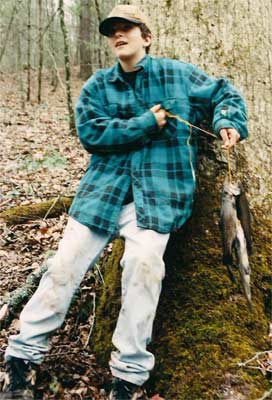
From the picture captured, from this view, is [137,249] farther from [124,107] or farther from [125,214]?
[124,107]

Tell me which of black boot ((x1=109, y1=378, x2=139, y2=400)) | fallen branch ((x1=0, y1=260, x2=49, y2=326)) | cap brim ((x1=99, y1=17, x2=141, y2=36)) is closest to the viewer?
black boot ((x1=109, y1=378, x2=139, y2=400))

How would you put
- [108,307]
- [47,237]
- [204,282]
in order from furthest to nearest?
[47,237] → [108,307] → [204,282]

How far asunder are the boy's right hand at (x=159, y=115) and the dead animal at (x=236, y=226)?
0.60m

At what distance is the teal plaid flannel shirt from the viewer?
306 centimetres

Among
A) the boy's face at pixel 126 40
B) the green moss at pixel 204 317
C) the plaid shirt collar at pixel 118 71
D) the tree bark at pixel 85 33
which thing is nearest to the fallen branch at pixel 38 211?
the green moss at pixel 204 317

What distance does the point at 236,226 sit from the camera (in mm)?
2852

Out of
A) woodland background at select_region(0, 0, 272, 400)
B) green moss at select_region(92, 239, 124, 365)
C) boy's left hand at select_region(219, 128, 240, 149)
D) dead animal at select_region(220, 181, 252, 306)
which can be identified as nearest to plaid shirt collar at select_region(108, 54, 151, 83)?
woodland background at select_region(0, 0, 272, 400)

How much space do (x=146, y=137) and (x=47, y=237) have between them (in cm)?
224

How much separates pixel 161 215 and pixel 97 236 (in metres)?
0.46

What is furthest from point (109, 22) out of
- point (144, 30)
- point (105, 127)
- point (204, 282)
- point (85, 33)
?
point (85, 33)

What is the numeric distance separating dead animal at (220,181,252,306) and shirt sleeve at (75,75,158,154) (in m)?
0.66

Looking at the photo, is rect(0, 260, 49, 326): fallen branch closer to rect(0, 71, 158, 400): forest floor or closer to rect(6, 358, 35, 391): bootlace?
rect(0, 71, 158, 400): forest floor

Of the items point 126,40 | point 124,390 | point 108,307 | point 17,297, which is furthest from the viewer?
point 17,297

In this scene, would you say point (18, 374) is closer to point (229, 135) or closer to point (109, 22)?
point (229, 135)
